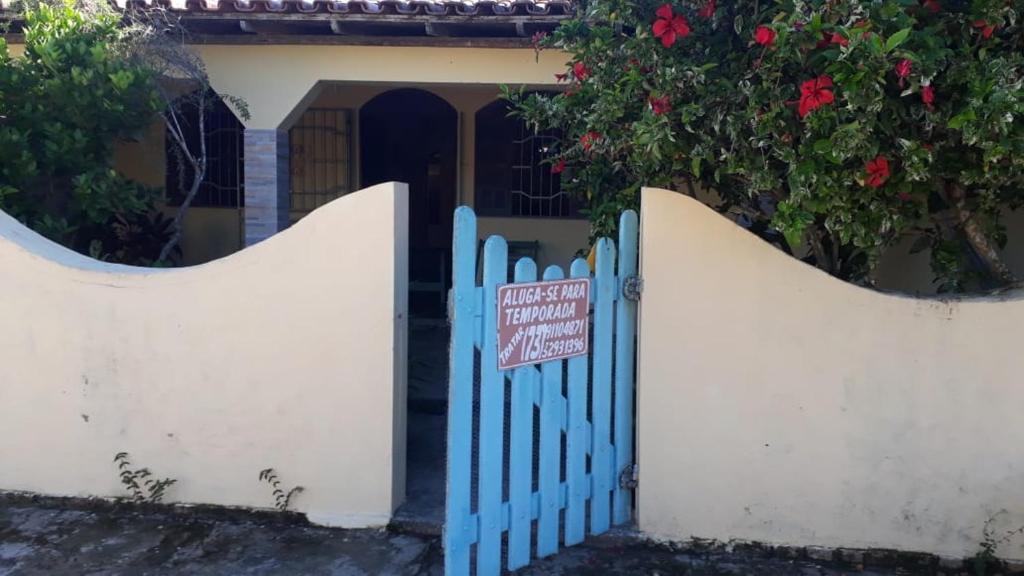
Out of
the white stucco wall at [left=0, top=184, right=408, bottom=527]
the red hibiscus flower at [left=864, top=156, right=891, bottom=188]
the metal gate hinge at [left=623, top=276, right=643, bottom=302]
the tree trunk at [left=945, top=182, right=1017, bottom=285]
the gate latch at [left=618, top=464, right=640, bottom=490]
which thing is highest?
the red hibiscus flower at [left=864, top=156, right=891, bottom=188]

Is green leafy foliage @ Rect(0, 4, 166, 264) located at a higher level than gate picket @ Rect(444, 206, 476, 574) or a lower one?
higher

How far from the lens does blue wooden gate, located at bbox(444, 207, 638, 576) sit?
3.37 metres

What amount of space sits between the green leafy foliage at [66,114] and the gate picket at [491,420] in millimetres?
3606

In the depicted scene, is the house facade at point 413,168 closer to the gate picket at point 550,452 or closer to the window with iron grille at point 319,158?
the window with iron grille at point 319,158

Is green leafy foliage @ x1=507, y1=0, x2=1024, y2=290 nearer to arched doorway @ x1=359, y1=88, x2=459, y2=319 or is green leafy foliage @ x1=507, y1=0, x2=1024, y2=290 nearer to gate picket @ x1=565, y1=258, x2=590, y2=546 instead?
gate picket @ x1=565, y1=258, x2=590, y2=546

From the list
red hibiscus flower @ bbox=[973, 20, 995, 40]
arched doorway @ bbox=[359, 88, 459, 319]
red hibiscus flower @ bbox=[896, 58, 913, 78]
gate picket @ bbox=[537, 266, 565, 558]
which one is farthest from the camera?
arched doorway @ bbox=[359, 88, 459, 319]

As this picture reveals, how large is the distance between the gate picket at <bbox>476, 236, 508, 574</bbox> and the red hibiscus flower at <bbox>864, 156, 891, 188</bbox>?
1.48 metres

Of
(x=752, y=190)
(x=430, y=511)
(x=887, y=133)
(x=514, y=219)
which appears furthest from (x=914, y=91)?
(x=514, y=219)

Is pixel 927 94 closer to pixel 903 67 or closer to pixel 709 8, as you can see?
pixel 903 67

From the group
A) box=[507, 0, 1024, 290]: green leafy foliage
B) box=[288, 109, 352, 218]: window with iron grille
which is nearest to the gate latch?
box=[507, 0, 1024, 290]: green leafy foliage

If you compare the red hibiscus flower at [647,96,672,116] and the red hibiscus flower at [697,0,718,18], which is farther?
the red hibiscus flower at [697,0,718,18]

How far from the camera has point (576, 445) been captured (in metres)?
3.85

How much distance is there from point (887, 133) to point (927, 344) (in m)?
1.04

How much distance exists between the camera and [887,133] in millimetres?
3408
